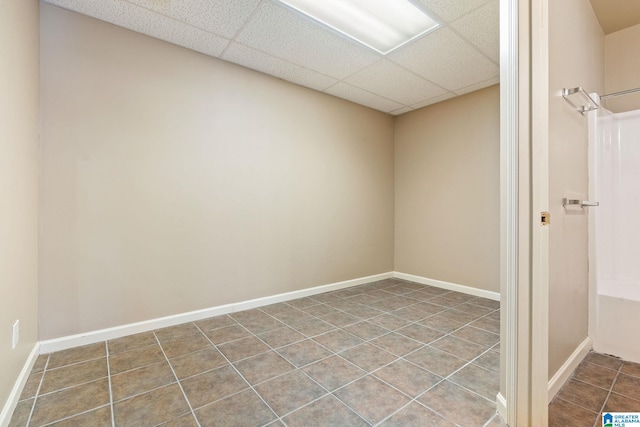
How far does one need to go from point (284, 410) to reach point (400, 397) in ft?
2.12

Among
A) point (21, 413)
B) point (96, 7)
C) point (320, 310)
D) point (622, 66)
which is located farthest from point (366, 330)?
point (96, 7)

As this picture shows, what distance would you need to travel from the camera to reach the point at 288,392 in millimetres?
1635

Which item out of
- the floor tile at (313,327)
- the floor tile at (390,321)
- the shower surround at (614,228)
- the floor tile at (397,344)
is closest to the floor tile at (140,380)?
the floor tile at (313,327)

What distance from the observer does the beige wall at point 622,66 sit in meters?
2.41

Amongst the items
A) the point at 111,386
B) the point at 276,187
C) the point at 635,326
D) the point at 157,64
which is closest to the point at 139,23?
the point at 157,64

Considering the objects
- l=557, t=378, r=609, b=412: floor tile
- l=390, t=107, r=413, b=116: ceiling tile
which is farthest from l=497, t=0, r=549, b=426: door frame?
l=390, t=107, r=413, b=116: ceiling tile

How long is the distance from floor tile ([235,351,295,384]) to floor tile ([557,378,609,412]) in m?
1.63

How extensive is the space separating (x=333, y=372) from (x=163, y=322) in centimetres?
164

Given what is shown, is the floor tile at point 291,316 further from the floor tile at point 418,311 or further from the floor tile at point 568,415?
the floor tile at point 568,415

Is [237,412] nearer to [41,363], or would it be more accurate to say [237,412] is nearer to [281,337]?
[281,337]

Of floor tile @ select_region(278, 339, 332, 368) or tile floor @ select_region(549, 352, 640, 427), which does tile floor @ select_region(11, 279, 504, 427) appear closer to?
floor tile @ select_region(278, 339, 332, 368)

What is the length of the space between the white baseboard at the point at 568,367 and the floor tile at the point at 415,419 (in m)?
0.70

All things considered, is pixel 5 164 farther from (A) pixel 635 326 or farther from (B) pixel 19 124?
(A) pixel 635 326

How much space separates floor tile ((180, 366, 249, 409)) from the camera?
158 cm
